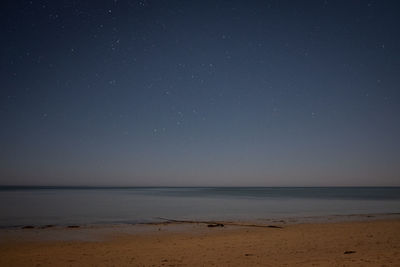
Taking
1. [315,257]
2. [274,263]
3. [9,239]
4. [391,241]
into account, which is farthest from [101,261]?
[391,241]

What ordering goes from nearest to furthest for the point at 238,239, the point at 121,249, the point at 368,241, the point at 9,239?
the point at 121,249 → the point at 368,241 → the point at 238,239 → the point at 9,239

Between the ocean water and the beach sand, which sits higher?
the beach sand

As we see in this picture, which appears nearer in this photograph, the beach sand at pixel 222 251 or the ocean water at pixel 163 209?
the beach sand at pixel 222 251

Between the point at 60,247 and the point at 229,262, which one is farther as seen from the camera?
the point at 60,247

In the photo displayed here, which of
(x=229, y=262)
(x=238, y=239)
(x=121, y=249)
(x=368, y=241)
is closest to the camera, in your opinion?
(x=229, y=262)

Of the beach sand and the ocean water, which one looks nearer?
the beach sand

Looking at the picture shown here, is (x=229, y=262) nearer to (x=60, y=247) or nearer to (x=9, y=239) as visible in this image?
(x=60, y=247)

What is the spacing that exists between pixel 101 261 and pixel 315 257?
612 centimetres

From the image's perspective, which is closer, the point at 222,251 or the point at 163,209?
the point at 222,251

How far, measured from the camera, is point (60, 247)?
12.4m

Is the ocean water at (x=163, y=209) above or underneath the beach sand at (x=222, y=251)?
underneath

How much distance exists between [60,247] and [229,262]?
6.61 meters

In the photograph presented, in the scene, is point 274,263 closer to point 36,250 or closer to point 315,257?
point 315,257

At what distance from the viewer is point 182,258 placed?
10000mm
